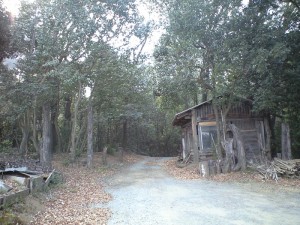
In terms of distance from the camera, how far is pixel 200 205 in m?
8.20

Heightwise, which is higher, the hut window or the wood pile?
the hut window

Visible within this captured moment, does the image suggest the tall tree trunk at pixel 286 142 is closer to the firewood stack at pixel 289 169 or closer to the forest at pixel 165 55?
the forest at pixel 165 55

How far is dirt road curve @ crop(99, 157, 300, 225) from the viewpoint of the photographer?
22.1 feet

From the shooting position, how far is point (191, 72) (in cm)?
1545

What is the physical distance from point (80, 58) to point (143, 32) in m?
4.43

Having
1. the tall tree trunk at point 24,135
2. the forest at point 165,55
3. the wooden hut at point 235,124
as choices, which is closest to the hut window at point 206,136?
the wooden hut at point 235,124

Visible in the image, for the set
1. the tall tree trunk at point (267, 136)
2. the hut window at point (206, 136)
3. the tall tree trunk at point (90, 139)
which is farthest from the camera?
the hut window at point (206, 136)

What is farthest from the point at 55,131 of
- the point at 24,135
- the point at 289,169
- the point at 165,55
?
the point at 289,169

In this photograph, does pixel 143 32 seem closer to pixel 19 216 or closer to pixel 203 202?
pixel 203 202

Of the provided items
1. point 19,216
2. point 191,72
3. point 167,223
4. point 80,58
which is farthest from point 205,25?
point 19,216

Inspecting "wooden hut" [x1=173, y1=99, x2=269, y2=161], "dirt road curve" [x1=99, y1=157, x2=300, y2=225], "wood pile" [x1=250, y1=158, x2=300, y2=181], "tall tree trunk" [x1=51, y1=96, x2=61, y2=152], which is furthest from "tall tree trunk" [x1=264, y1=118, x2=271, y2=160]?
"tall tree trunk" [x1=51, y1=96, x2=61, y2=152]

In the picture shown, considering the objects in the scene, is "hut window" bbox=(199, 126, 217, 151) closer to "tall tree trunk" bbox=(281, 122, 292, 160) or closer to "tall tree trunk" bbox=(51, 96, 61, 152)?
"tall tree trunk" bbox=(281, 122, 292, 160)

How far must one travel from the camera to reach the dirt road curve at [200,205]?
6742 millimetres

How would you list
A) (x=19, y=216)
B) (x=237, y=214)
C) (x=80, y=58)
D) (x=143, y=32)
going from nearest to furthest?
(x=19, y=216) → (x=237, y=214) → (x=80, y=58) → (x=143, y=32)
